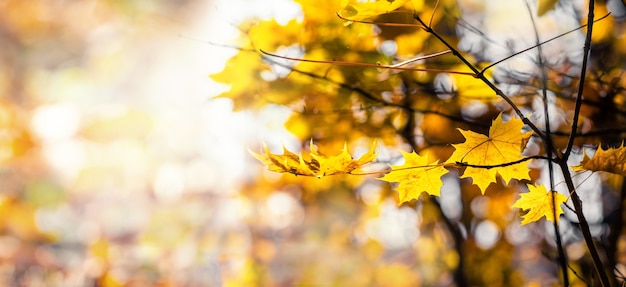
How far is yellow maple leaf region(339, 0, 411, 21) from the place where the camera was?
0.46 meters

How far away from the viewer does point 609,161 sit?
18.2 inches

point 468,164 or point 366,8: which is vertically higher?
point 366,8

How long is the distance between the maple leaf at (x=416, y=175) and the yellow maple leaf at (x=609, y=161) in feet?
0.47

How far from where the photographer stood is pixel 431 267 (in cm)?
227

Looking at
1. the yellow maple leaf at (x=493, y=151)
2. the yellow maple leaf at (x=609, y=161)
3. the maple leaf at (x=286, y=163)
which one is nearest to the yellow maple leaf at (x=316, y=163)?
the maple leaf at (x=286, y=163)

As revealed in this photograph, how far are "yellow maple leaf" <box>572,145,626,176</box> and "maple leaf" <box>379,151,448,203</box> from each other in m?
0.14

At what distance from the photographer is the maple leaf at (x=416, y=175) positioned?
1.65 feet

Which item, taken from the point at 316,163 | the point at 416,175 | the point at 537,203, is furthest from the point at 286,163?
the point at 537,203

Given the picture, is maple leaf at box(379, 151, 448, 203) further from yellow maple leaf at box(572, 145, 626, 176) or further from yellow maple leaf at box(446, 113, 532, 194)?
yellow maple leaf at box(572, 145, 626, 176)

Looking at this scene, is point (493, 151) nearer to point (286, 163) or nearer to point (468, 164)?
point (468, 164)

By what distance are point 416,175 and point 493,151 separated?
0.09m

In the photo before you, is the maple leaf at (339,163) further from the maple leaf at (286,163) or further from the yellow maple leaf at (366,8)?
the yellow maple leaf at (366,8)

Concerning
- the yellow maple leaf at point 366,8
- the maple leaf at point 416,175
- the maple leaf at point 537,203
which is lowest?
the maple leaf at point 537,203

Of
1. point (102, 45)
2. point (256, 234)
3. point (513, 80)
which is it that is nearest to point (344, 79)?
point (513, 80)
